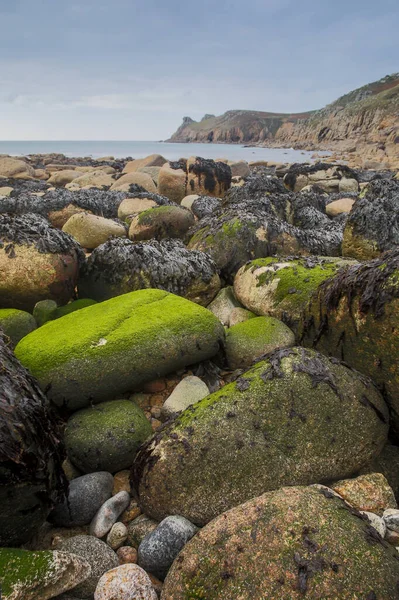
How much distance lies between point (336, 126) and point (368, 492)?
82709 mm

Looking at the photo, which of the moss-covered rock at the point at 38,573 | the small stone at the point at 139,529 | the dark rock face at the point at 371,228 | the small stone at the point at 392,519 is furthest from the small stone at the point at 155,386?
the dark rock face at the point at 371,228

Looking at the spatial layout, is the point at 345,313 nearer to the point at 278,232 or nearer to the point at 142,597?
the point at 142,597

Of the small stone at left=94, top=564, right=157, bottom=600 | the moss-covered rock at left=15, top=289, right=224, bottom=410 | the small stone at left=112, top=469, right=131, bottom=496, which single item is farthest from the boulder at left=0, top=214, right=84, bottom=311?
the small stone at left=94, top=564, right=157, bottom=600

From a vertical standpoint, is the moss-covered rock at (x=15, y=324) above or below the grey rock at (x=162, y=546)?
above

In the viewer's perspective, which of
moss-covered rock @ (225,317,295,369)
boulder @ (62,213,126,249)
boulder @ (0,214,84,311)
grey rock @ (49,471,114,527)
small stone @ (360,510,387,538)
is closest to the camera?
small stone @ (360,510,387,538)

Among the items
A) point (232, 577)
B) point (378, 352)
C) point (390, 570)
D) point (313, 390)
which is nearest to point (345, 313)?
point (378, 352)

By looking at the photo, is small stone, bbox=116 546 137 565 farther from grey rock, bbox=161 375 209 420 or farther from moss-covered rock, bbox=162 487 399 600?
grey rock, bbox=161 375 209 420

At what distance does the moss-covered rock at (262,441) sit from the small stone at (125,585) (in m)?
0.53

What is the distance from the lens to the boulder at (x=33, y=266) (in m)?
4.98

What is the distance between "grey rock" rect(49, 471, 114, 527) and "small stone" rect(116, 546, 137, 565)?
36 centimetres

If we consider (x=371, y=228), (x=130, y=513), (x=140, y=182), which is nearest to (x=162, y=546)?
(x=130, y=513)

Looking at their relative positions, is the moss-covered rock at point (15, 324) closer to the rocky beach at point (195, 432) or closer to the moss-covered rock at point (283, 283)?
the rocky beach at point (195, 432)

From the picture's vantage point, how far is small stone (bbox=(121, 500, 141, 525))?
2912 mm

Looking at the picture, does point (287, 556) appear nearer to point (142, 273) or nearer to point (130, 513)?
point (130, 513)
